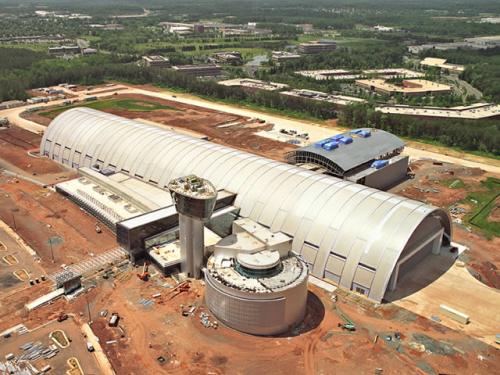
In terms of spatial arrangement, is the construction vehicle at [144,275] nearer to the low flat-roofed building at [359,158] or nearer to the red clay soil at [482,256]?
the low flat-roofed building at [359,158]

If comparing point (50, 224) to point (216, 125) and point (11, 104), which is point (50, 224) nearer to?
point (216, 125)

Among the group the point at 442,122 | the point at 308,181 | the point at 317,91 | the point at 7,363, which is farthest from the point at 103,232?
the point at 317,91

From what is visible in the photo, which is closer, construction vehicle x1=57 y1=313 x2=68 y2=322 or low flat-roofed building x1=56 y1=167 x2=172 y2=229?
construction vehicle x1=57 y1=313 x2=68 y2=322

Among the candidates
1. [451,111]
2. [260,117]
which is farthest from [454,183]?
[260,117]

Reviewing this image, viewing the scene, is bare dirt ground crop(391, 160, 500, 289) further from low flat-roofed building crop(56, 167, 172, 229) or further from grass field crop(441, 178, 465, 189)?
low flat-roofed building crop(56, 167, 172, 229)

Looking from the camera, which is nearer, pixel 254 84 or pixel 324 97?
pixel 324 97

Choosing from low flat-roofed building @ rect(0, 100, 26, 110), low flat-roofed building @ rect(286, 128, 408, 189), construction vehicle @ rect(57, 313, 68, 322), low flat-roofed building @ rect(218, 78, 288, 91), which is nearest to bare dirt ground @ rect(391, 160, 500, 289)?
low flat-roofed building @ rect(286, 128, 408, 189)
